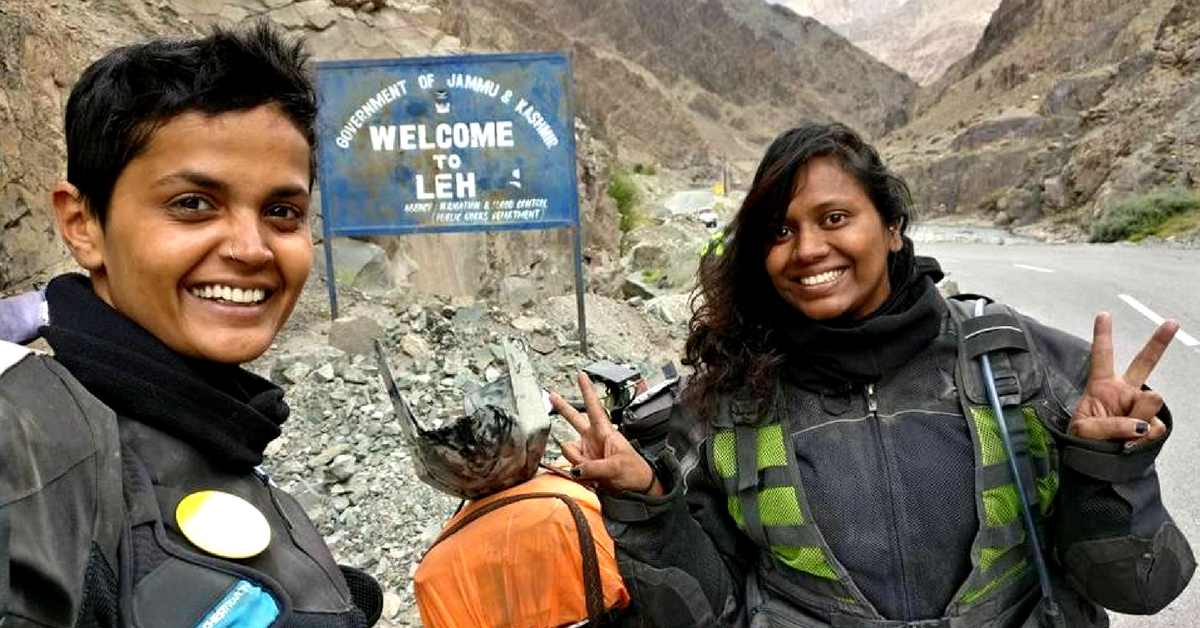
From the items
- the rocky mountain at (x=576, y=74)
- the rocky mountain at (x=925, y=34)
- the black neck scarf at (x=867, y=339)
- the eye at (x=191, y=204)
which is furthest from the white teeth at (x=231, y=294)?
the rocky mountain at (x=925, y=34)

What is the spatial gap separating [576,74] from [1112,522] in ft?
241

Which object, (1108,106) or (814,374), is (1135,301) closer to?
(814,374)

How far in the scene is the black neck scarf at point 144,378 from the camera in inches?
43.3

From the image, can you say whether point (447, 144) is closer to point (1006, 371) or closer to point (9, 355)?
point (1006, 371)

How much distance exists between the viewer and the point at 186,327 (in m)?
1.23

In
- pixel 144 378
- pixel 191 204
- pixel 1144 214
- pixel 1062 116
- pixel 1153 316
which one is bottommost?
pixel 1153 316

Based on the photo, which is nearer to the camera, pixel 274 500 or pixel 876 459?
pixel 274 500

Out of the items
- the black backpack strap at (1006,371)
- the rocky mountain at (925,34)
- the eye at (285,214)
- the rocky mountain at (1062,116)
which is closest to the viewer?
the eye at (285,214)

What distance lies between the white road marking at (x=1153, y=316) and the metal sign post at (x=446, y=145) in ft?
17.7

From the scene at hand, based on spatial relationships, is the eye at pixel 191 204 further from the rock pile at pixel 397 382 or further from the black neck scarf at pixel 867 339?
the rock pile at pixel 397 382

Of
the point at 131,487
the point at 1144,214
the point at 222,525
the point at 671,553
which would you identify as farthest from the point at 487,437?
the point at 1144,214

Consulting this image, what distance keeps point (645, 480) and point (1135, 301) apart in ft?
33.0

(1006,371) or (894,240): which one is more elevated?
(894,240)

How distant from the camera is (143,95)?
3.96 feet
